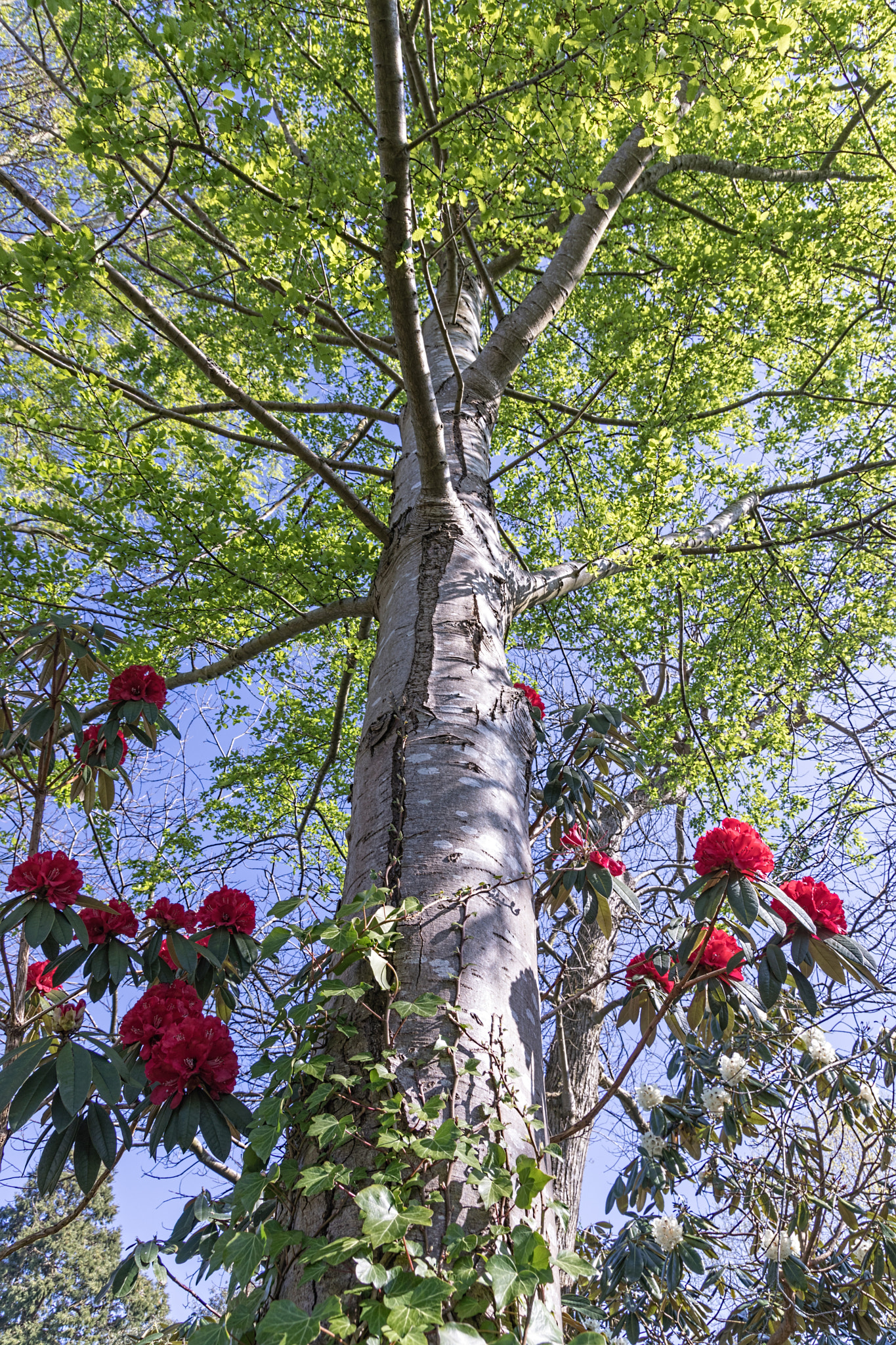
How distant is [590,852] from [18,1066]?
148cm

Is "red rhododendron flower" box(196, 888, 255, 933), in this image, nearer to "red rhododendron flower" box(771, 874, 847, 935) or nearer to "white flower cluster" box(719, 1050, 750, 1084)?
"red rhododendron flower" box(771, 874, 847, 935)

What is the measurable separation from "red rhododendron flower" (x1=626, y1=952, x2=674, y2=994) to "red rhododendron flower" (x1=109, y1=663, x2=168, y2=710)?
5.77 feet

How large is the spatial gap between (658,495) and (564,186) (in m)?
1.69

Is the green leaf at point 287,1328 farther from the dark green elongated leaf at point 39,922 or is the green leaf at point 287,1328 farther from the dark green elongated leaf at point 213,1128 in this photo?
the dark green elongated leaf at point 39,922

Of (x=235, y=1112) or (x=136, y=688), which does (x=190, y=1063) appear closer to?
(x=235, y=1112)

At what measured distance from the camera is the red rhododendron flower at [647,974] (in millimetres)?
2262

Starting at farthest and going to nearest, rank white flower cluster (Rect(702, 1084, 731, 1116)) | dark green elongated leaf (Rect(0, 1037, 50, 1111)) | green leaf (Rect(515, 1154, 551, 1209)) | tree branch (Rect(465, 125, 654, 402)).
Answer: tree branch (Rect(465, 125, 654, 402)), white flower cluster (Rect(702, 1084, 731, 1116)), dark green elongated leaf (Rect(0, 1037, 50, 1111)), green leaf (Rect(515, 1154, 551, 1209))

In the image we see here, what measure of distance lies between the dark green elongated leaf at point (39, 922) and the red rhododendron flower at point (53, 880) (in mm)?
21

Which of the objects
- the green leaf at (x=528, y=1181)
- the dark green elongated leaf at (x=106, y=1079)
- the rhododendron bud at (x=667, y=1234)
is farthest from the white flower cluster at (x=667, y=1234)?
the dark green elongated leaf at (x=106, y=1079)

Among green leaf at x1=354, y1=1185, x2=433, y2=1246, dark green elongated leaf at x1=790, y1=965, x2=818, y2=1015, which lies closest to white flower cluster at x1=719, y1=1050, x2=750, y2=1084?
dark green elongated leaf at x1=790, y1=965, x2=818, y2=1015

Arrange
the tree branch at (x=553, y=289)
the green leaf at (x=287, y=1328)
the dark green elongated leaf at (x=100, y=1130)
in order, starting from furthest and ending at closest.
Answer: the tree branch at (x=553, y=289), the dark green elongated leaf at (x=100, y=1130), the green leaf at (x=287, y=1328)

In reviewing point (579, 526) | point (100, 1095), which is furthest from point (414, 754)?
point (579, 526)

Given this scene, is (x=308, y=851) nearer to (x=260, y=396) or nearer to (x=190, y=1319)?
(x=190, y=1319)

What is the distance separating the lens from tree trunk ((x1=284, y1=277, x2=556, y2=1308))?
1.23m
